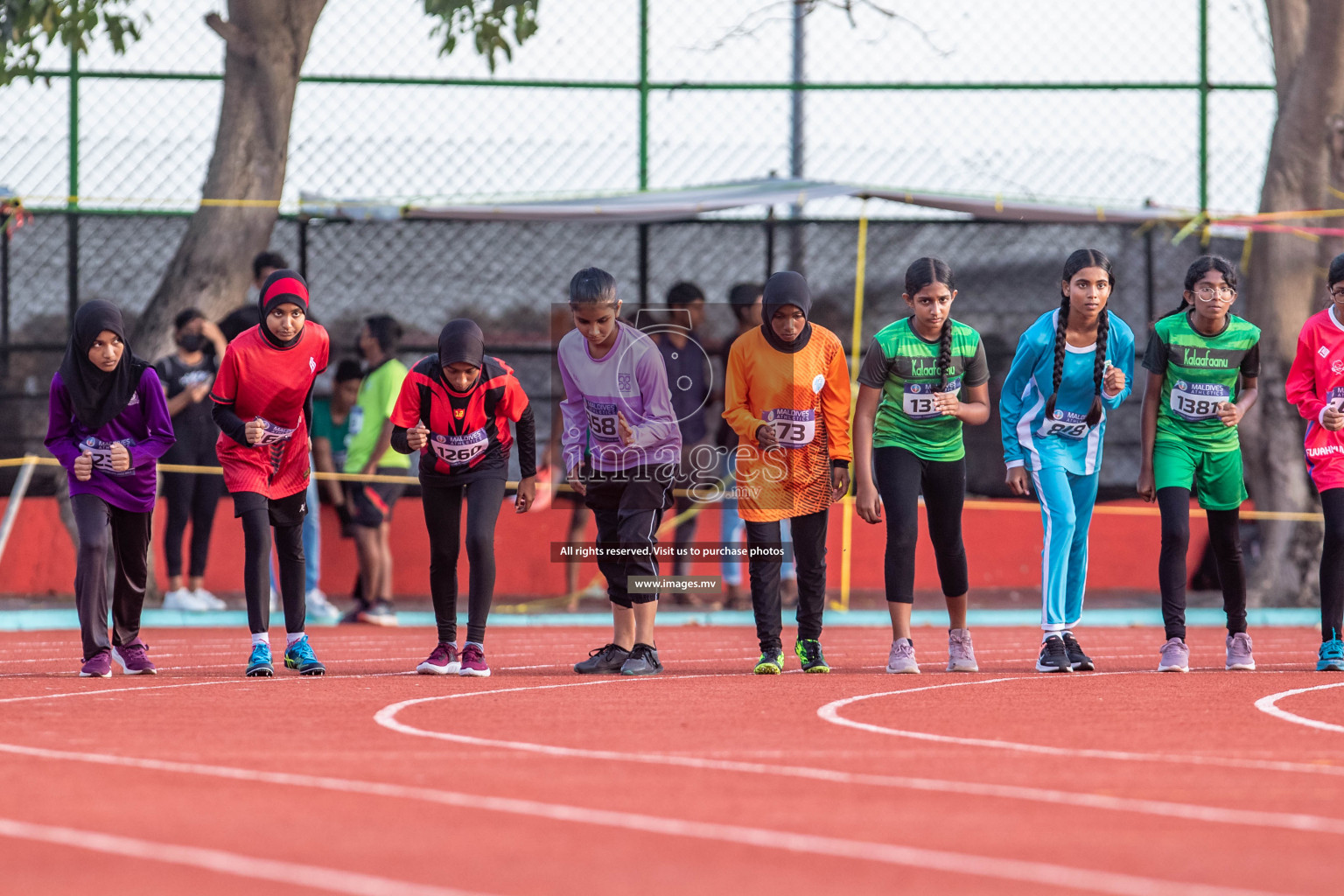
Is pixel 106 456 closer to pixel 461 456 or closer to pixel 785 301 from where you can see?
pixel 461 456

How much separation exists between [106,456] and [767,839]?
5.26 m

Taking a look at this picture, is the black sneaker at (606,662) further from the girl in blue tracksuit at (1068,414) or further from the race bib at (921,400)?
the girl in blue tracksuit at (1068,414)

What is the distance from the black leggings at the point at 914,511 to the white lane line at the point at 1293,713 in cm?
163

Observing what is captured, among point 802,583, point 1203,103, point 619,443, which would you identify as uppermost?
point 1203,103

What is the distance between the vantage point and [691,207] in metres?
13.4

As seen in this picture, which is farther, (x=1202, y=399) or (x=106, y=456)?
(x=1202, y=399)

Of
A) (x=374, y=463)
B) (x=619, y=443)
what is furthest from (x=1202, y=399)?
(x=374, y=463)

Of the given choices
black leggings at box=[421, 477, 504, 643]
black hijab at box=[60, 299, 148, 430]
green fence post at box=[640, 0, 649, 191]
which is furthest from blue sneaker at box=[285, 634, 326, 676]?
green fence post at box=[640, 0, 649, 191]

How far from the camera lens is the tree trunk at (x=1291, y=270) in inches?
537

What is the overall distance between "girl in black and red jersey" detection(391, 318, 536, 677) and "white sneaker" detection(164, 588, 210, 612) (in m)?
4.66

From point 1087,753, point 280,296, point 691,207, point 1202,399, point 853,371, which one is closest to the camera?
point 1087,753

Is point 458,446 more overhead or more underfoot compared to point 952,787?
more overhead

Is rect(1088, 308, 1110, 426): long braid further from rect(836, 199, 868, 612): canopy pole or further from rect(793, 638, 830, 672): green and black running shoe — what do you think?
rect(836, 199, 868, 612): canopy pole

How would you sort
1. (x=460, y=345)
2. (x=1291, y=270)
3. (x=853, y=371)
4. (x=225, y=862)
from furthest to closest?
(x=853, y=371)
(x=1291, y=270)
(x=460, y=345)
(x=225, y=862)
